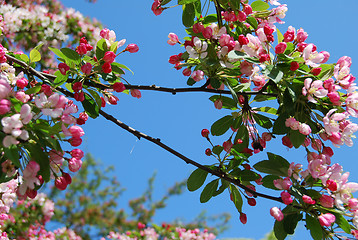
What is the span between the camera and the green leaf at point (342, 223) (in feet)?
3.92

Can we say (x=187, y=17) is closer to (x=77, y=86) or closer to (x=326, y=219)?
(x=77, y=86)

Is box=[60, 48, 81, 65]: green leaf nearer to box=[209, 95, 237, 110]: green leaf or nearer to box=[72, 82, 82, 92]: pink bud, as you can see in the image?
box=[72, 82, 82, 92]: pink bud

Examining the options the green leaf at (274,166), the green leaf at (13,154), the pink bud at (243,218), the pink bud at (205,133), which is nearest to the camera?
the green leaf at (13,154)

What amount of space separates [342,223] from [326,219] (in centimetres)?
14

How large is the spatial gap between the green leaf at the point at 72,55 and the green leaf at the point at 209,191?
2.44ft

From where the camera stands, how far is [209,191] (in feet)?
5.07

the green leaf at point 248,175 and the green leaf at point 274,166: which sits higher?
the green leaf at point 248,175

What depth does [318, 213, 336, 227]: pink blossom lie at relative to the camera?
3.60 ft

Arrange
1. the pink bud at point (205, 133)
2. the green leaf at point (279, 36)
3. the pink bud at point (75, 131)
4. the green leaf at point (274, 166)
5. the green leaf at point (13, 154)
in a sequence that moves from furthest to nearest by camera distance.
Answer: the pink bud at point (205, 133) < the green leaf at point (279, 36) < the green leaf at point (274, 166) < the pink bud at point (75, 131) < the green leaf at point (13, 154)

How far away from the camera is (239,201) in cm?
153

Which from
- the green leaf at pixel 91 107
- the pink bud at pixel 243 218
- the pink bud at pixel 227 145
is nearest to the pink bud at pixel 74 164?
the green leaf at pixel 91 107

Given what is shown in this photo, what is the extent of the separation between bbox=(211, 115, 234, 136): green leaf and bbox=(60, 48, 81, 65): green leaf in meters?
0.64

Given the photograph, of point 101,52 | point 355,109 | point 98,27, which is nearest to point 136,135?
point 101,52

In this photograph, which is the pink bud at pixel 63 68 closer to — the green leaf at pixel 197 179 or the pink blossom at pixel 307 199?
the green leaf at pixel 197 179
